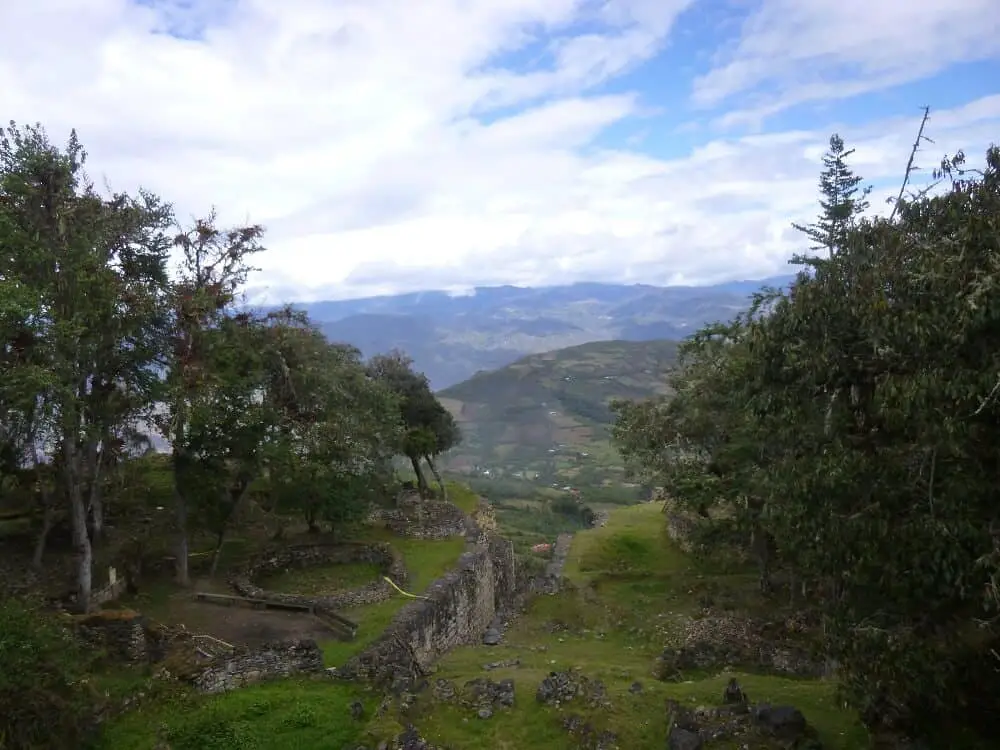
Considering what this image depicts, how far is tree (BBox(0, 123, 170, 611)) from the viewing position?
17.5 metres

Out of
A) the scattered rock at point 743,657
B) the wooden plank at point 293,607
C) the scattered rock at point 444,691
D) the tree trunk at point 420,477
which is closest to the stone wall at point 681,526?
the tree trunk at point 420,477

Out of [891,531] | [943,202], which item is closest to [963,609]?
[891,531]

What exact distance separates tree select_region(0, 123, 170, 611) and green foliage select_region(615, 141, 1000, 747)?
644 inches

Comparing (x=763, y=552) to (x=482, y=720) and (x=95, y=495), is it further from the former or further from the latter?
(x=95, y=495)

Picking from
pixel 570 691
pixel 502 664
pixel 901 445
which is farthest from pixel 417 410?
pixel 901 445

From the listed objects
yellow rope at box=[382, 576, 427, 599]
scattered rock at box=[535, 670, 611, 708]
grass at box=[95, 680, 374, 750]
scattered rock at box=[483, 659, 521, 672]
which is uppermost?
scattered rock at box=[535, 670, 611, 708]

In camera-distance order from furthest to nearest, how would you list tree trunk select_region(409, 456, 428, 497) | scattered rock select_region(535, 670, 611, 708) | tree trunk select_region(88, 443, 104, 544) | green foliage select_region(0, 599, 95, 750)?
tree trunk select_region(409, 456, 428, 497), tree trunk select_region(88, 443, 104, 544), scattered rock select_region(535, 670, 611, 708), green foliage select_region(0, 599, 95, 750)

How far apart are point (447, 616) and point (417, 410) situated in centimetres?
1779

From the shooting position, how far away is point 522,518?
73.7 metres

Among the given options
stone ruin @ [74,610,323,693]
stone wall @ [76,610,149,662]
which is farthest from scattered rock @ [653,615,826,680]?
stone wall @ [76,610,149,662]

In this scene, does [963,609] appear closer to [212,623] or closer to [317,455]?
[212,623]

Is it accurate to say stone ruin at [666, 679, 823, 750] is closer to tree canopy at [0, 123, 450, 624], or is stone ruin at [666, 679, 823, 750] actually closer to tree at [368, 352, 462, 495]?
tree canopy at [0, 123, 450, 624]

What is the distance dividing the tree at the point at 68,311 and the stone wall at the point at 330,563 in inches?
210

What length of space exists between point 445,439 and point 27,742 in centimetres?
2885
